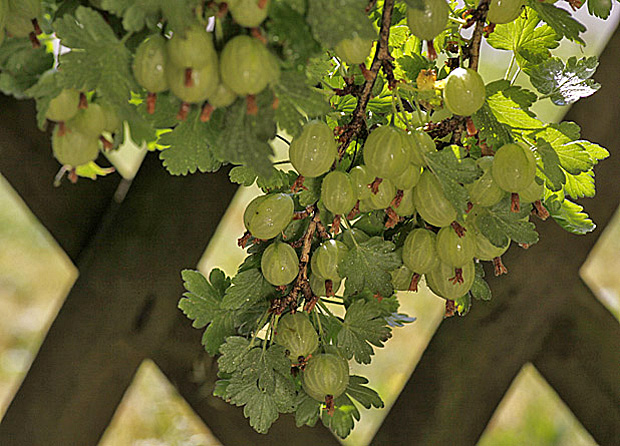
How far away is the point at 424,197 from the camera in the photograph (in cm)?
27

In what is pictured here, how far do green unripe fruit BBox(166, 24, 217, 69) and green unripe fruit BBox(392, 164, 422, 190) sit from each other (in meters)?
0.11

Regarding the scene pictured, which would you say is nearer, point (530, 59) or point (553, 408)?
point (530, 59)

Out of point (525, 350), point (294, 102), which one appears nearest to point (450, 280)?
point (294, 102)

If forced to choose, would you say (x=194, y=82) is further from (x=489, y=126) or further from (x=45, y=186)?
(x=45, y=186)

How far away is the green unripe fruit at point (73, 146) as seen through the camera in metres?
0.21

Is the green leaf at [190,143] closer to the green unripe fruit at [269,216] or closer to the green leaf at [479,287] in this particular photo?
the green unripe fruit at [269,216]

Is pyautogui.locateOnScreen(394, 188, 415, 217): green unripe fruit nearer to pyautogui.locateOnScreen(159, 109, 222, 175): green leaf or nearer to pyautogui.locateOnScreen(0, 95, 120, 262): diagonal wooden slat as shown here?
pyautogui.locateOnScreen(159, 109, 222, 175): green leaf

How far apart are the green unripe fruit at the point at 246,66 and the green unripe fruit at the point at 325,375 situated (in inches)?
6.0

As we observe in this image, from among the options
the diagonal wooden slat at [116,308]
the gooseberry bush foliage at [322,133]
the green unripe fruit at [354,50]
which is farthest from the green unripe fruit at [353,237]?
the diagonal wooden slat at [116,308]

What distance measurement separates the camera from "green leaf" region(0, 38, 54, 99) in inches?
8.5

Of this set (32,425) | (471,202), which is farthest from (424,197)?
(32,425)

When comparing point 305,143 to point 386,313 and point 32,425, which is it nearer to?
point 386,313

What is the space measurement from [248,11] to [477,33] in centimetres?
12

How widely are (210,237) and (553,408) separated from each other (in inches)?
27.0
